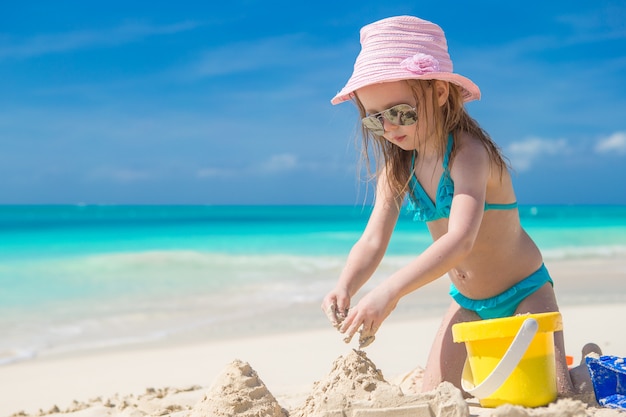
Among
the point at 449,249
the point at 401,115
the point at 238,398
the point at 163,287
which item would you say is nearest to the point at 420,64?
the point at 401,115

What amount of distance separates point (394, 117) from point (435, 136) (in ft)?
0.71

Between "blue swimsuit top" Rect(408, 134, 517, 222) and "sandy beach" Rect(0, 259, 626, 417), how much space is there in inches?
36.1

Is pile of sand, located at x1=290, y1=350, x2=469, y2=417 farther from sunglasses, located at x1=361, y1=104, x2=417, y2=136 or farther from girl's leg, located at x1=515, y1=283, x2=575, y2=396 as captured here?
sunglasses, located at x1=361, y1=104, x2=417, y2=136

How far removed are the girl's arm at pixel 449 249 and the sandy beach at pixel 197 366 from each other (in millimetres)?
1136

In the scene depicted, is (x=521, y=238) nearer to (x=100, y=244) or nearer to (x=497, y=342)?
(x=497, y=342)

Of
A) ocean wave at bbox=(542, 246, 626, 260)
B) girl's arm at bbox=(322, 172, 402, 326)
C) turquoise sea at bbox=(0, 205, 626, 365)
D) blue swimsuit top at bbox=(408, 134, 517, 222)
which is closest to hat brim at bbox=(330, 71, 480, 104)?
blue swimsuit top at bbox=(408, 134, 517, 222)

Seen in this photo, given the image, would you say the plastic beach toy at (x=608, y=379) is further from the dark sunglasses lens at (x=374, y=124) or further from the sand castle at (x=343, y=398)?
the dark sunglasses lens at (x=374, y=124)

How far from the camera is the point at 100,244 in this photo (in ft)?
54.7

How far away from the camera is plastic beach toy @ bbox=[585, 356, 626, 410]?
2291mm

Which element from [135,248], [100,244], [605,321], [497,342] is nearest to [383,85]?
[497,342]

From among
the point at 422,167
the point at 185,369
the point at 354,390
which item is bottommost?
the point at 354,390

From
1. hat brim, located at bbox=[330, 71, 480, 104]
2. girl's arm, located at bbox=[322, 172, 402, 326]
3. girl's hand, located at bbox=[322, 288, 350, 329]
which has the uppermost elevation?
hat brim, located at bbox=[330, 71, 480, 104]

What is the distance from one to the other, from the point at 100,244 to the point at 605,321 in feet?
44.5

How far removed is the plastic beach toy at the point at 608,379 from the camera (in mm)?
2291
